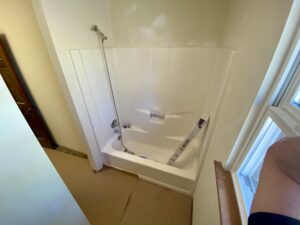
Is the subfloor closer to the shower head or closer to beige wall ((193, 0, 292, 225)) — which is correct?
beige wall ((193, 0, 292, 225))

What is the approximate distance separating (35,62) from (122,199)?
164cm

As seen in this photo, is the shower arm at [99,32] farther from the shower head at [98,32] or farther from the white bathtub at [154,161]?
the white bathtub at [154,161]

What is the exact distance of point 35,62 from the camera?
1.33 metres

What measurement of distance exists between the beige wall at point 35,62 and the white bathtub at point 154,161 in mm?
523

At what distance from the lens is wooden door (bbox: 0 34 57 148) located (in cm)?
134

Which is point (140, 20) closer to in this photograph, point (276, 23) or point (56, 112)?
point (276, 23)

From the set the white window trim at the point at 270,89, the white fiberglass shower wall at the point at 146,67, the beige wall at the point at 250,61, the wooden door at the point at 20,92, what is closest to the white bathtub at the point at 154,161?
the white fiberglass shower wall at the point at 146,67

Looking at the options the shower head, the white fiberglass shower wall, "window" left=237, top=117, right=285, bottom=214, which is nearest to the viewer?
"window" left=237, top=117, right=285, bottom=214

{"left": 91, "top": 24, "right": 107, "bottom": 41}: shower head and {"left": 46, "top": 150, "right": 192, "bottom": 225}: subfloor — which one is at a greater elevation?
{"left": 91, "top": 24, "right": 107, "bottom": 41}: shower head

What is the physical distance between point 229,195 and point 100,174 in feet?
4.80

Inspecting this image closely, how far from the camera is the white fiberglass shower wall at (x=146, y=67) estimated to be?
3.56ft

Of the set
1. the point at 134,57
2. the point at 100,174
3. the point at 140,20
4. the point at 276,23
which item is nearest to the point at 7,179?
the point at 276,23

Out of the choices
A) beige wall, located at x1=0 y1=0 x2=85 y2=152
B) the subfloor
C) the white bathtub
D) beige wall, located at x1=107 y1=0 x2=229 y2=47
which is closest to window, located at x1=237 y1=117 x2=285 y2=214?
the white bathtub

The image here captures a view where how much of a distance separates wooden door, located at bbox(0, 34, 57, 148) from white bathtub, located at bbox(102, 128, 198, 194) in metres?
0.97
